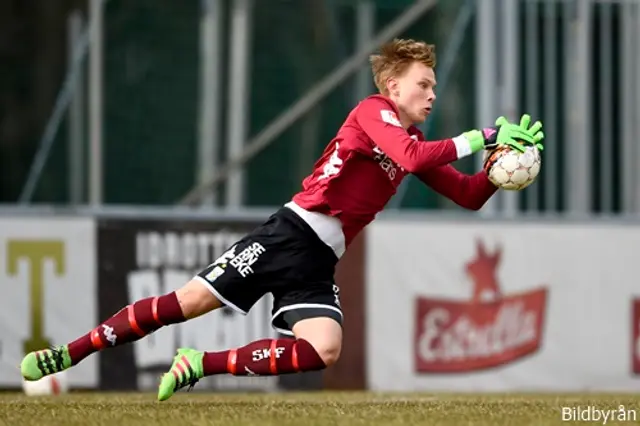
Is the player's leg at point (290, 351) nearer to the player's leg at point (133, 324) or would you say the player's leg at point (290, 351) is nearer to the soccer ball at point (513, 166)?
the player's leg at point (133, 324)

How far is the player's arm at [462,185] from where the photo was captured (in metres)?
7.98

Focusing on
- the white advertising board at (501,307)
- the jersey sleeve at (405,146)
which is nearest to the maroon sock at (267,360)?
the jersey sleeve at (405,146)

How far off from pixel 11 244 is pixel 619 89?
609 cm

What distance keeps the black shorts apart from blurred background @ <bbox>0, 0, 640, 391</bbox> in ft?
18.1

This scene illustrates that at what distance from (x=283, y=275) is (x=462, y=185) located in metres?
1.05

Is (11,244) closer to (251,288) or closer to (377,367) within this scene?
(377,367)

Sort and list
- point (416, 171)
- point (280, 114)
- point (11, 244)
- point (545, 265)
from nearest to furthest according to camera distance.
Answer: point (416, 171)
point (11, 244)
point (545, 265)
point (280, 114)

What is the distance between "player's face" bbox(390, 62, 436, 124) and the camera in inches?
307

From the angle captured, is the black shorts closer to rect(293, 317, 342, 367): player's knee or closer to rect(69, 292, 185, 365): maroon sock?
rect(293, 317, 342, 367): player's knee

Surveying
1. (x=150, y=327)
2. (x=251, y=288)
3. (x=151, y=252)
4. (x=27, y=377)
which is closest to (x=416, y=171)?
(x=251, y=288)

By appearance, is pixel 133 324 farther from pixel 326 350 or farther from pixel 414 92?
pixel 414 92

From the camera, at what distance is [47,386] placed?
12062 millimetres

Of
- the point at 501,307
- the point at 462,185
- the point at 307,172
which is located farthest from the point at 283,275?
the point at 307,172

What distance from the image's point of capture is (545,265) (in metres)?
14.1
